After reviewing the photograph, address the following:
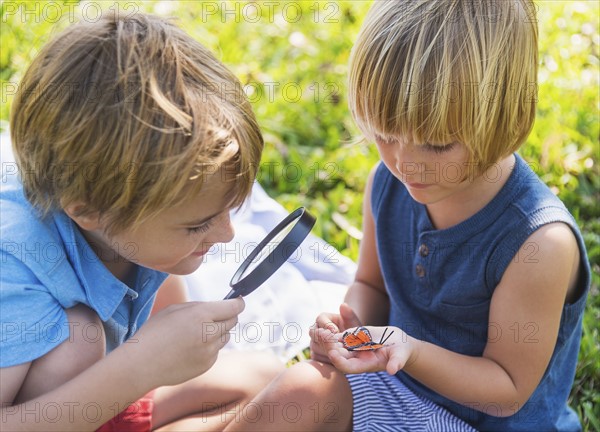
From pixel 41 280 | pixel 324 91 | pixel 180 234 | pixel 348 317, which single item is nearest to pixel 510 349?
pixel 348 317

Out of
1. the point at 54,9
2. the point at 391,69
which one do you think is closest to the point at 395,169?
the point at 391,69

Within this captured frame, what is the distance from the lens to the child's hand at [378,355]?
1.87 metres

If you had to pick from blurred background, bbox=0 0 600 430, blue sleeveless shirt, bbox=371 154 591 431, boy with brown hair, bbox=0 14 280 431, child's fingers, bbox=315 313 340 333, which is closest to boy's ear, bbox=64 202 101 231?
boy with brown hair, bbox=0 14 280 431

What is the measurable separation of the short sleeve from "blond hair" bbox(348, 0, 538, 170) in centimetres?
89

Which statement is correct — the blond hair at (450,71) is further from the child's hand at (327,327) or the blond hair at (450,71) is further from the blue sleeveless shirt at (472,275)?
the child's hand at (327,327)

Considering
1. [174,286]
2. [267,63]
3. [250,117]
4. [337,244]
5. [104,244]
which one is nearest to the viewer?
[250,117]

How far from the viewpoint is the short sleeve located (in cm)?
173

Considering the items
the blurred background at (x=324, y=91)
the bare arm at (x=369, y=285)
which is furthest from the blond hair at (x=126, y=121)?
the blurred background at (x=324, y=91)

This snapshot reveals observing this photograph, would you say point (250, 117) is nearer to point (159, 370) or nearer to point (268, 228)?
point (159, 370)

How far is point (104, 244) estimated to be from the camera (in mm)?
1944

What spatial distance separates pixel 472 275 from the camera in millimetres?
2092

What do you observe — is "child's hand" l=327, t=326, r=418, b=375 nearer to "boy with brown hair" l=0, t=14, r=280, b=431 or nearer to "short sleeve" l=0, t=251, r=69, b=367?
"boy with brown hair" l=0, t=14, r=280, b=431

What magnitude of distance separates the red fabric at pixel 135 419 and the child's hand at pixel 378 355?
599 mm

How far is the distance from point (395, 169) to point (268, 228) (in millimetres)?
1253
